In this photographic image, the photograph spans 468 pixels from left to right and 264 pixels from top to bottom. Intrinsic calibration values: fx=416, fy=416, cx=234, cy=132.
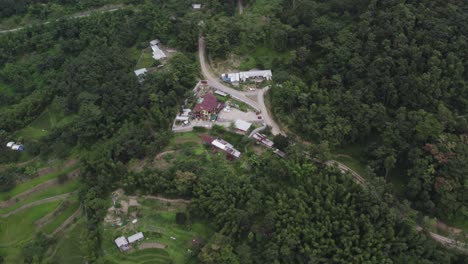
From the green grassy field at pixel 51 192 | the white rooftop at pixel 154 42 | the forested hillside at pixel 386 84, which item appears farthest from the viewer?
the white rooftop at pixel 154 42

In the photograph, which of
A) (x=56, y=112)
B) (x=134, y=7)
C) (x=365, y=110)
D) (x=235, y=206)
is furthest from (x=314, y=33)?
(x=56, y=112)

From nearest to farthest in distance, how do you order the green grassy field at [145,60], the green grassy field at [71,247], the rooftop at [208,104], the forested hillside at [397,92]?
the forested hillside at [397,92] < the green grassy field at [71,247] < the rooftop at [208,104] < the green grassy field at [145,60]

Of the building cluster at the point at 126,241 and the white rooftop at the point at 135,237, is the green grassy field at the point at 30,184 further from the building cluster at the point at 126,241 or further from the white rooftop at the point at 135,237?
the white rooftop at the point at 135,237

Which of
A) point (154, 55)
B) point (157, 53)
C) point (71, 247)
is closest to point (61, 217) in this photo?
point (71, 247)

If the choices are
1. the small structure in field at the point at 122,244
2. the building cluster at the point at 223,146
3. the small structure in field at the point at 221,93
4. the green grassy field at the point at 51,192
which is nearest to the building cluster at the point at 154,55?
the small structure in field at the point at 221,93

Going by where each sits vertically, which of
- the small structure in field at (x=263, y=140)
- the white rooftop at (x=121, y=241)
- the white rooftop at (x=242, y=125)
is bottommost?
the white rooftop at (x=121, y=241)

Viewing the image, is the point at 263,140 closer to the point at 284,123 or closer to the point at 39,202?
the point at 284,123
